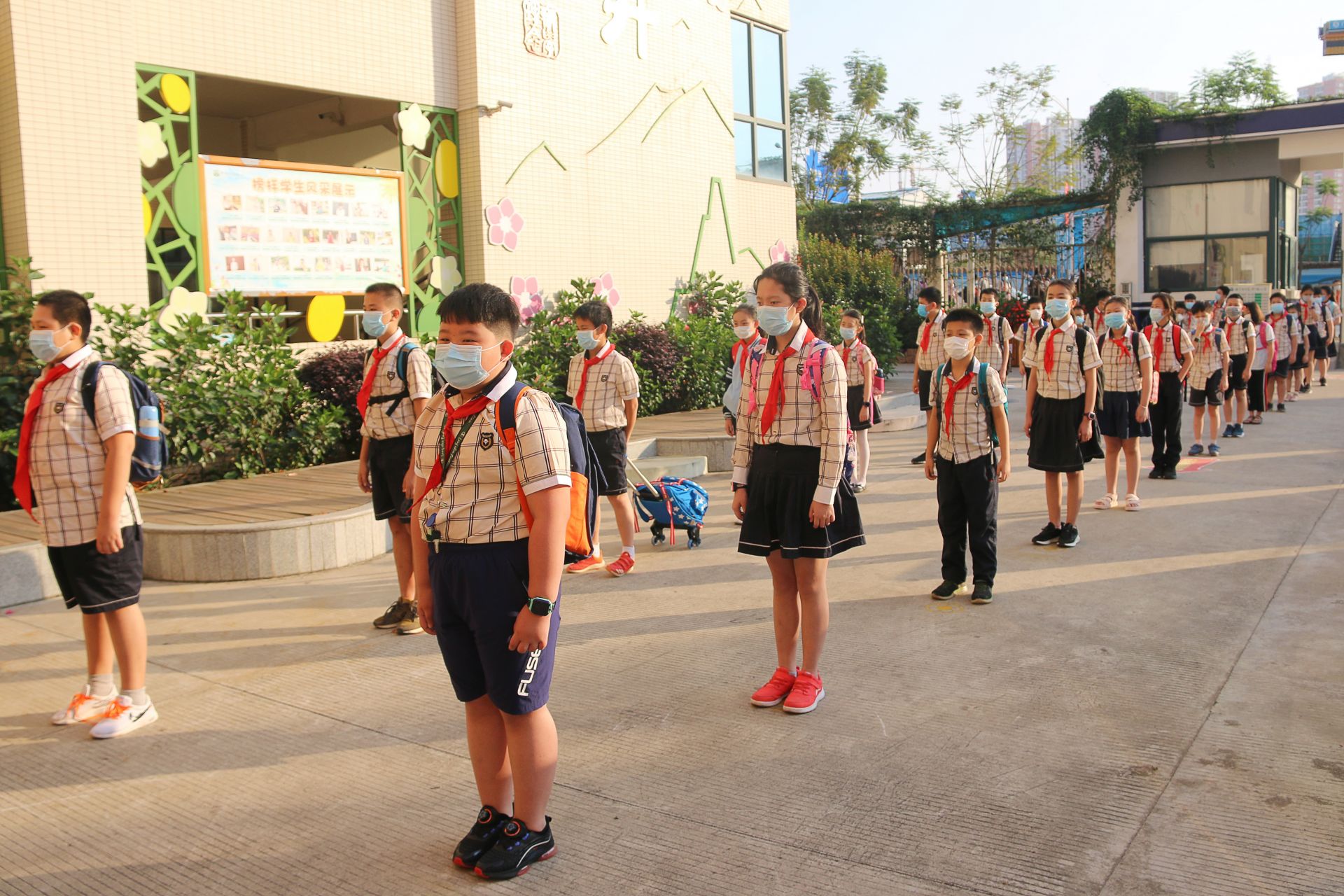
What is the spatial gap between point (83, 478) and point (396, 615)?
1.89 metres

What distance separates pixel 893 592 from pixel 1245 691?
2.13m

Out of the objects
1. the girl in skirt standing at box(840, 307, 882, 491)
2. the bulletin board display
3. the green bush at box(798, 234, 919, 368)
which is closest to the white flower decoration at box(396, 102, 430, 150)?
the bulletin board display

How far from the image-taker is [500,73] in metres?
13.0

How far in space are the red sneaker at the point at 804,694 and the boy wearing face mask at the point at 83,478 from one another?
2676 mm

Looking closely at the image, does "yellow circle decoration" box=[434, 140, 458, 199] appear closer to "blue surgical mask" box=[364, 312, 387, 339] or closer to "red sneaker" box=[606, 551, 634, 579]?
"red sneaker" box=[606, 551, 634, 579]

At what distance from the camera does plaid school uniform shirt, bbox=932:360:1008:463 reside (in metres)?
6.16

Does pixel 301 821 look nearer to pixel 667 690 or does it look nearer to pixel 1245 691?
pixel 667 690

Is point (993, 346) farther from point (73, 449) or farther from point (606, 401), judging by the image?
point (73, 449)

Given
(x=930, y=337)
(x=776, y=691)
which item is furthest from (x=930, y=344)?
(x=776, y=691)

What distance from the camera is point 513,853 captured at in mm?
3260

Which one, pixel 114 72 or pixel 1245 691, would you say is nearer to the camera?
pixel 1245 691

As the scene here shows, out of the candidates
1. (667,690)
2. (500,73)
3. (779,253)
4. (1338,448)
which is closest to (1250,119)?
(779,253)

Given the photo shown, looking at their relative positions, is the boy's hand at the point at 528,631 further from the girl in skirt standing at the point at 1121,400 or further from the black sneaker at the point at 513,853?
the girl in skirt standing at the point at 1121,400

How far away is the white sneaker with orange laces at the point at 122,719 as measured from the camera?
176 inches
